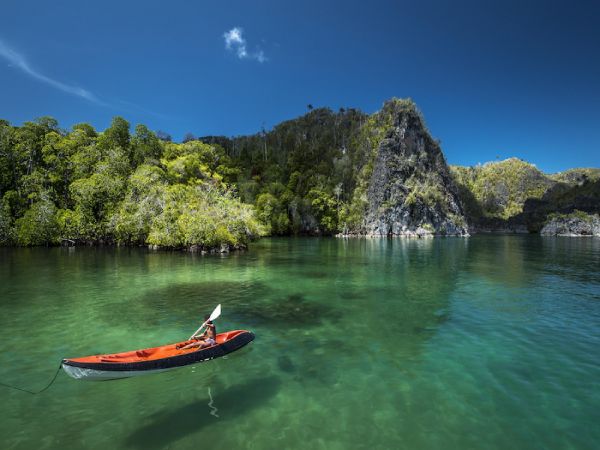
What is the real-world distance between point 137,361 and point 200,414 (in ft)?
9.04

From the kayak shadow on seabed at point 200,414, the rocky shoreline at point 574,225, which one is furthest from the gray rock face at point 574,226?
the kayak shadow on seabed at point 200,414

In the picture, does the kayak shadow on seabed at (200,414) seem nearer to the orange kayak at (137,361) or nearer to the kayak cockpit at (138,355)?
the orange kayak at (137,361)

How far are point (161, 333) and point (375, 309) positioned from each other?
12142mm

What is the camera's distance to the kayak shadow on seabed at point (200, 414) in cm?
898

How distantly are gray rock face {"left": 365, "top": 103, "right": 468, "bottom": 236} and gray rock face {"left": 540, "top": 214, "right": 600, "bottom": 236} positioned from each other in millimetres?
56684

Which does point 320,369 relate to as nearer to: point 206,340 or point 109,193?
point 206,340

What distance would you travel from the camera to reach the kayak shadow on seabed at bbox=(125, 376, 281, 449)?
8977 millimetres

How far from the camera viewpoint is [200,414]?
33.1ft

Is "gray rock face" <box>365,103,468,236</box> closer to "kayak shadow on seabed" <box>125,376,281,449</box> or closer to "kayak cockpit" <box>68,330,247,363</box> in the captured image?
"kayak cockpit" <box>68,330,247,363</box>

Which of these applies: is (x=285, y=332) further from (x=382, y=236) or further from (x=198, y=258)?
(x=382, y=236)

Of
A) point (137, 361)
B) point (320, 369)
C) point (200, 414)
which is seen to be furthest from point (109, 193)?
point (200, 414)

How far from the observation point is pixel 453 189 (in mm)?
148375

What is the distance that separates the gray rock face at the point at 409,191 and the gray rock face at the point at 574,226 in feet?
186

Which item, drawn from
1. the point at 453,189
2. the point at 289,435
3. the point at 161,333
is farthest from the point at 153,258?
the point at 453,189
